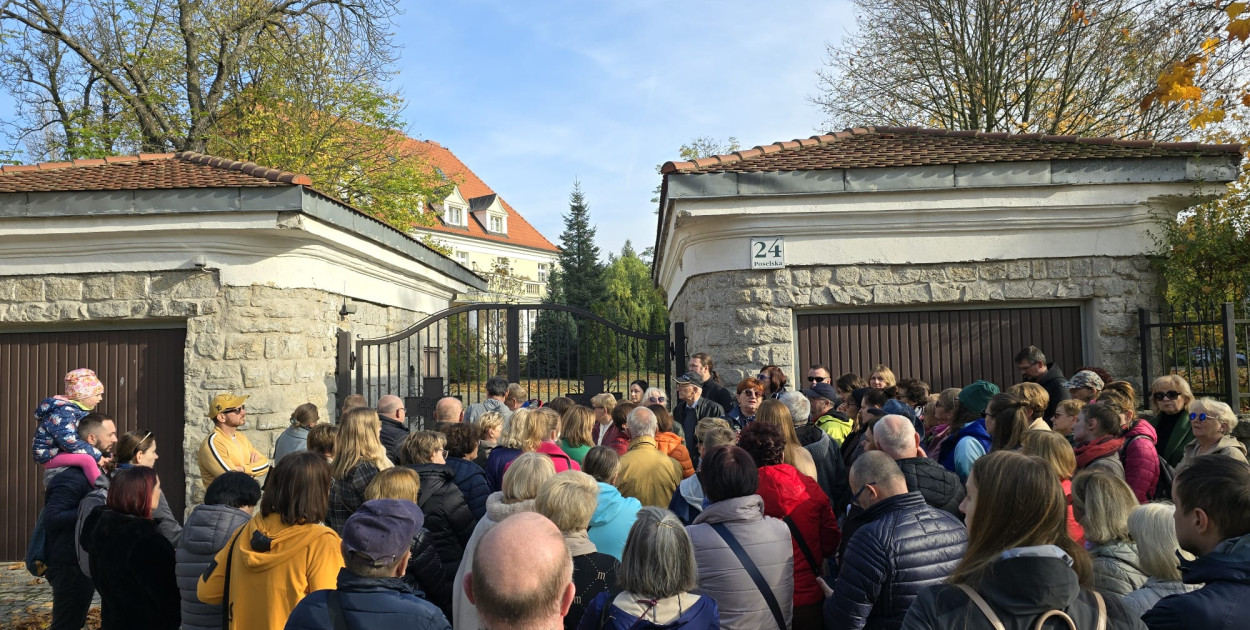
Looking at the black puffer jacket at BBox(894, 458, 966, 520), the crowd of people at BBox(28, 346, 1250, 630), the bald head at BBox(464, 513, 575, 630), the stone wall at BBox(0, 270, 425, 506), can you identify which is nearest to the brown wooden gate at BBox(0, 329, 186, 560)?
the stone wall at BBox(0, 270, 425, 506)

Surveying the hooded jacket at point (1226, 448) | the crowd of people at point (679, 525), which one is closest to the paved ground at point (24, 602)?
the crowd of people at point (679, 525)

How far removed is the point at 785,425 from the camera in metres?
4.58

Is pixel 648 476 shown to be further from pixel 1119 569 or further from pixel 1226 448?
pixel 1226 448

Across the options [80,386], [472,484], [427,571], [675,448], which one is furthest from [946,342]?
[80,386]

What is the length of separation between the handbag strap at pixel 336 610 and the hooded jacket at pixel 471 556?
662mm

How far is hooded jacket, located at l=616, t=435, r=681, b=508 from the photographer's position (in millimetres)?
4656

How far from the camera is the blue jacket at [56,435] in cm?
570

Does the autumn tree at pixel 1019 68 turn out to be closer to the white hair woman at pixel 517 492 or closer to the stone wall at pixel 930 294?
the stone wall at pixel 930 294

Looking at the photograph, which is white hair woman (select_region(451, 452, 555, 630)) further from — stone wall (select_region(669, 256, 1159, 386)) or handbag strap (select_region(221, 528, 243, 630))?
stone wall (select_region(669, 256, 1159, 386))

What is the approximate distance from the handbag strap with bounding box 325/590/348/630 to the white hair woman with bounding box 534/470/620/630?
0.88 m

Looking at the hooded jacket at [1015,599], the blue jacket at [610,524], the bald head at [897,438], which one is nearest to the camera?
the hooded jacket at [1015,599]

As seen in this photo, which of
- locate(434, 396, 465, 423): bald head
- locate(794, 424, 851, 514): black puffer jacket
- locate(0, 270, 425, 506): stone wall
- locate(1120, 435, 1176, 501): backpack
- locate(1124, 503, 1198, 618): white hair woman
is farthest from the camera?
locate(0, 270, 425, 506): stone wall

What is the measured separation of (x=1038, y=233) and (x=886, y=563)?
6.35 metres

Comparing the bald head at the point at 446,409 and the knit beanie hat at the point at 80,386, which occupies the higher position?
the knit beanie hat at the point at 80,386
